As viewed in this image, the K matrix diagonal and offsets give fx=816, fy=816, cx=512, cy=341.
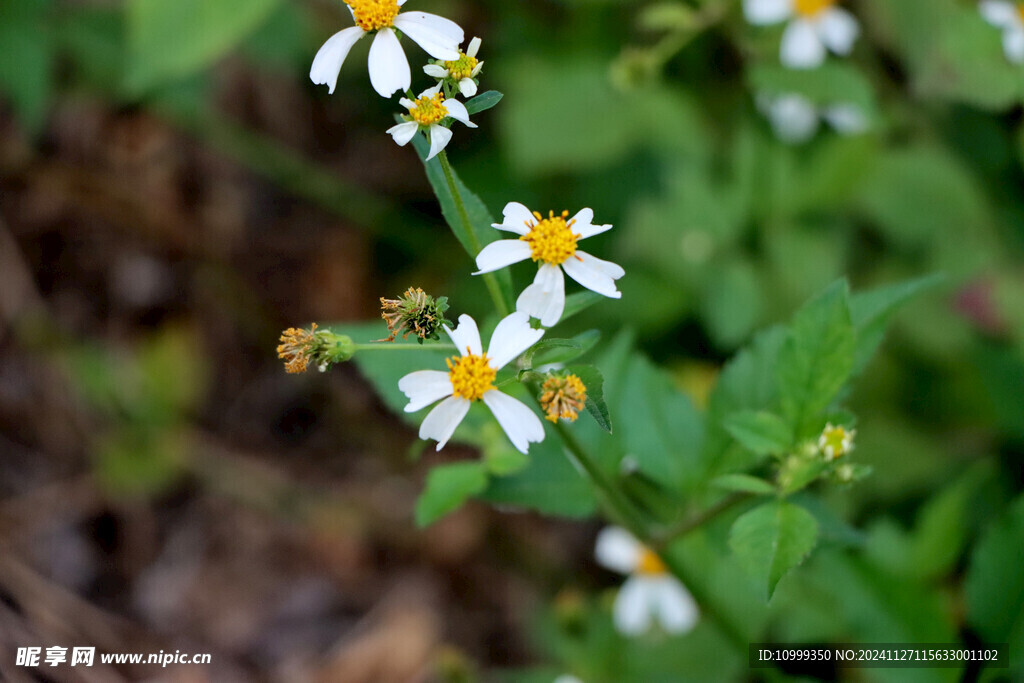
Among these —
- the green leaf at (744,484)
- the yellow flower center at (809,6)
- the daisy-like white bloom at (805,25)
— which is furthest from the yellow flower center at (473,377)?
the yellow flower center at (809,6)

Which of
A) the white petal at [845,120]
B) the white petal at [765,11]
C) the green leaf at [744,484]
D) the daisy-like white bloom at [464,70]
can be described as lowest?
the green leaf at [744,484]

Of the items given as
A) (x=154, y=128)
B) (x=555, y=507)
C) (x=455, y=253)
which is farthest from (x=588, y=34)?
(x=555, y=507)

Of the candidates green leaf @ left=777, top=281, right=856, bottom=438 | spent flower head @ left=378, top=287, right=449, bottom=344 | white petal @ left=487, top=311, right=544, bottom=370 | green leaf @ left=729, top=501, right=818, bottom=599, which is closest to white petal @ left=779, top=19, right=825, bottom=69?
green leaf @ left=777, top=281, right=856, bottom=438

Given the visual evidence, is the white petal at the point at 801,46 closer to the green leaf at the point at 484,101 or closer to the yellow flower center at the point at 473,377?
the green leaf at the point at 484,101

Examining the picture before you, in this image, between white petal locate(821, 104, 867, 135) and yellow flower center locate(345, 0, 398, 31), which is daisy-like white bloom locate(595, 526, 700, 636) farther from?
yellow flower center locate(345, 0, 398, 31)

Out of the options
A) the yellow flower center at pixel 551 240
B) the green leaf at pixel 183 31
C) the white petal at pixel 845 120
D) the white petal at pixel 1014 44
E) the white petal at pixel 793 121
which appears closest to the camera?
the yellow flower center at pixel 551 240

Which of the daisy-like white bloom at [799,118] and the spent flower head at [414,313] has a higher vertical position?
the daisy-like white bloom at [799,118]

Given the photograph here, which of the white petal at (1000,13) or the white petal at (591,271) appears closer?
the white petal at (591,271)
